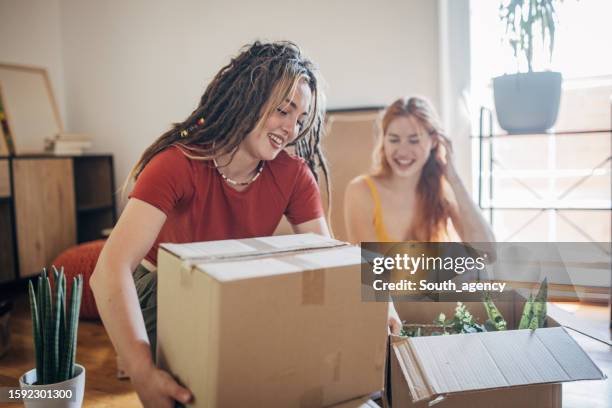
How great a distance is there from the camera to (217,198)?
4.30ft

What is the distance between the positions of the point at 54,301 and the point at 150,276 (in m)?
0.26

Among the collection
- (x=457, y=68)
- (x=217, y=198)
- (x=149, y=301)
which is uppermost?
(x=457, y=68)

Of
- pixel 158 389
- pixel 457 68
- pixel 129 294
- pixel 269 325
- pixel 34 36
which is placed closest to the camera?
pixel 269 325

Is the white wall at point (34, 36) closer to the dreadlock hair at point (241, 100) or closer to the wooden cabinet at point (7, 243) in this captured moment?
the wooden cabinet at point (7, 243)

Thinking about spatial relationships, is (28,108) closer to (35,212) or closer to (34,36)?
(34,36)

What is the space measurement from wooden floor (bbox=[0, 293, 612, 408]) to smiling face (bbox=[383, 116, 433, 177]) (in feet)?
2.54

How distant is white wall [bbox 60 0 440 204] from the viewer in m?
2.81

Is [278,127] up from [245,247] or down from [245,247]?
up

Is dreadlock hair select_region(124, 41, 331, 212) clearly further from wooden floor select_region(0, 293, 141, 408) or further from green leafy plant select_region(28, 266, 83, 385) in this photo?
wooden floor select_region(0, 293, 141, 408)

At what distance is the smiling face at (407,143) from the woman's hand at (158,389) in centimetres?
130

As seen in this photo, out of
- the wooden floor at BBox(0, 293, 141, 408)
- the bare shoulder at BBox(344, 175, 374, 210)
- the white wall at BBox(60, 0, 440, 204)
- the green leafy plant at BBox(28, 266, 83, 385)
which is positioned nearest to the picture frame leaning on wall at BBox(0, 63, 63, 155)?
the white wall at BBox(60, 0, 440, 204)

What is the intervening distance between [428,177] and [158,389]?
1.42 metres

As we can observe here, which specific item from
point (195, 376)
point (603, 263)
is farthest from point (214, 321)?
point (603, 263)

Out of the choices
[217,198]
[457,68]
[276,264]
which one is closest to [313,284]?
[276,264]
